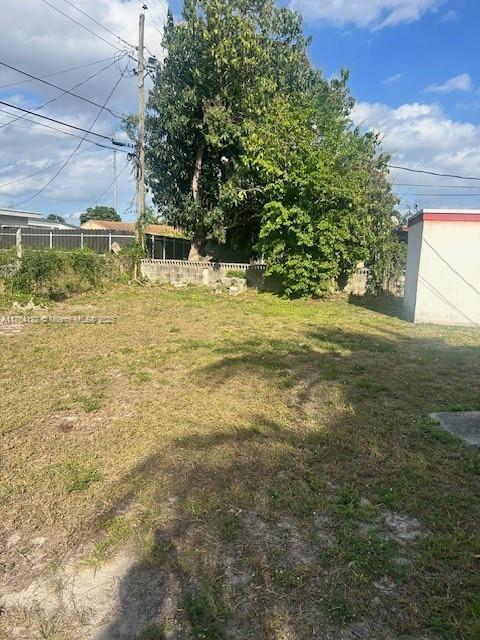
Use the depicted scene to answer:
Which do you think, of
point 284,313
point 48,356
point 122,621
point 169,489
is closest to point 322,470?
point 169,489

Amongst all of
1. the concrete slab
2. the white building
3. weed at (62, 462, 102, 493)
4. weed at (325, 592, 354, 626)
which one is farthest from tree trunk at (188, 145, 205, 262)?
weed at (325, 592, 354, 626)

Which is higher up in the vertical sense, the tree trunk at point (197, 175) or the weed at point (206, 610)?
the tree trunk at point (197, 175)

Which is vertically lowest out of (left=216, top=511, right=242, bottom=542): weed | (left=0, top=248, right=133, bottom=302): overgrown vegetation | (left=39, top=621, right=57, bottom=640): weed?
(left=39, top=621, right=57, bottom=640): weed

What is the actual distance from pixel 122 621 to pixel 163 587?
9.2 inches

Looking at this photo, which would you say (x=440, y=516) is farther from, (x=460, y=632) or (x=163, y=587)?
(x=163, y=587)

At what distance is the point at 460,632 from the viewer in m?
1.86

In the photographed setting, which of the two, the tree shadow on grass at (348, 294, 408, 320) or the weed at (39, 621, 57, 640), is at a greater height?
the tree shadow on grass at (348, 294, 408, 320)

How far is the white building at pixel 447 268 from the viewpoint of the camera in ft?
30.5

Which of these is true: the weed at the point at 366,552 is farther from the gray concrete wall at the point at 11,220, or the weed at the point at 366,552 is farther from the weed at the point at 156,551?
the gray concrete wall at the point at 11,220

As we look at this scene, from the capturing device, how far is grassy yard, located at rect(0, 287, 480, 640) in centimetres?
198

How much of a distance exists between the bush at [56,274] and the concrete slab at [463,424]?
9.91 m

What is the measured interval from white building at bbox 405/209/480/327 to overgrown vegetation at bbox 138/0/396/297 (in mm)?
3346

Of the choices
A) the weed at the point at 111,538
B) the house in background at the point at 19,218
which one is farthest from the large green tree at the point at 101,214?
the weed at the point at 111,538

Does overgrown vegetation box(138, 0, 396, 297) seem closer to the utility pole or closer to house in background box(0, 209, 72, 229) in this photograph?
the utility pole
